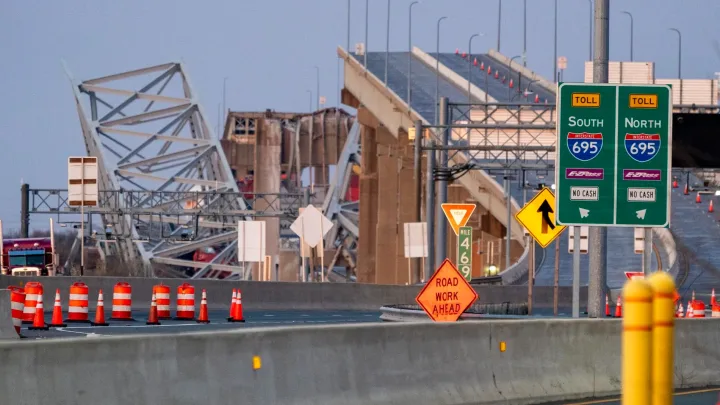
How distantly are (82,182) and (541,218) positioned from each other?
12.4m

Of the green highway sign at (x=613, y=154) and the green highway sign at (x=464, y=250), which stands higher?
the green highway sign at (x=613, y=154)

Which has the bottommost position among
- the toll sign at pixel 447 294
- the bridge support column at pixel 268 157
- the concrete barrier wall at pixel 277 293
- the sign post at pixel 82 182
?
the concrete barrier wall at pixel 277 293

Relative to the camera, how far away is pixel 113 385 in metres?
11.4

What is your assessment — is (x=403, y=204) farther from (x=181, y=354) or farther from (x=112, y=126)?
(x=181, y=354)

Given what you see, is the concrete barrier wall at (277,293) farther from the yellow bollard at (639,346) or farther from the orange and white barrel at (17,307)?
the yellow bollard at (639,346)

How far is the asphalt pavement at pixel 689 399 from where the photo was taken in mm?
16045

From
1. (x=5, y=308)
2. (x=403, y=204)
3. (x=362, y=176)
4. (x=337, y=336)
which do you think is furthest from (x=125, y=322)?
(x=362, y=176)

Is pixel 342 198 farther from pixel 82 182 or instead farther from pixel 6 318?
pixel 6 318

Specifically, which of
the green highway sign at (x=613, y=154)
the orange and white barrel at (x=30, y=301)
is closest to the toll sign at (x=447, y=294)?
the green highway sign at (x=613, y=154)

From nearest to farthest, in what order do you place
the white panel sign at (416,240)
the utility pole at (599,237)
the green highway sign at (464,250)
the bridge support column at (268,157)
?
the utility pole at (599,237)
the white panel sign at (416,240)
the green highway sign at (464,250)
the bridge support column at (268,157)

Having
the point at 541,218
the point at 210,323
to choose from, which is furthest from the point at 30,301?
the point at 541,218

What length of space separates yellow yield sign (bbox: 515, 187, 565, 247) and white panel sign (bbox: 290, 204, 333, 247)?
15.0 m

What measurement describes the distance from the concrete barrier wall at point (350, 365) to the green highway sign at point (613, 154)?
5.72ft

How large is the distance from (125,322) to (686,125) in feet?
43.8
